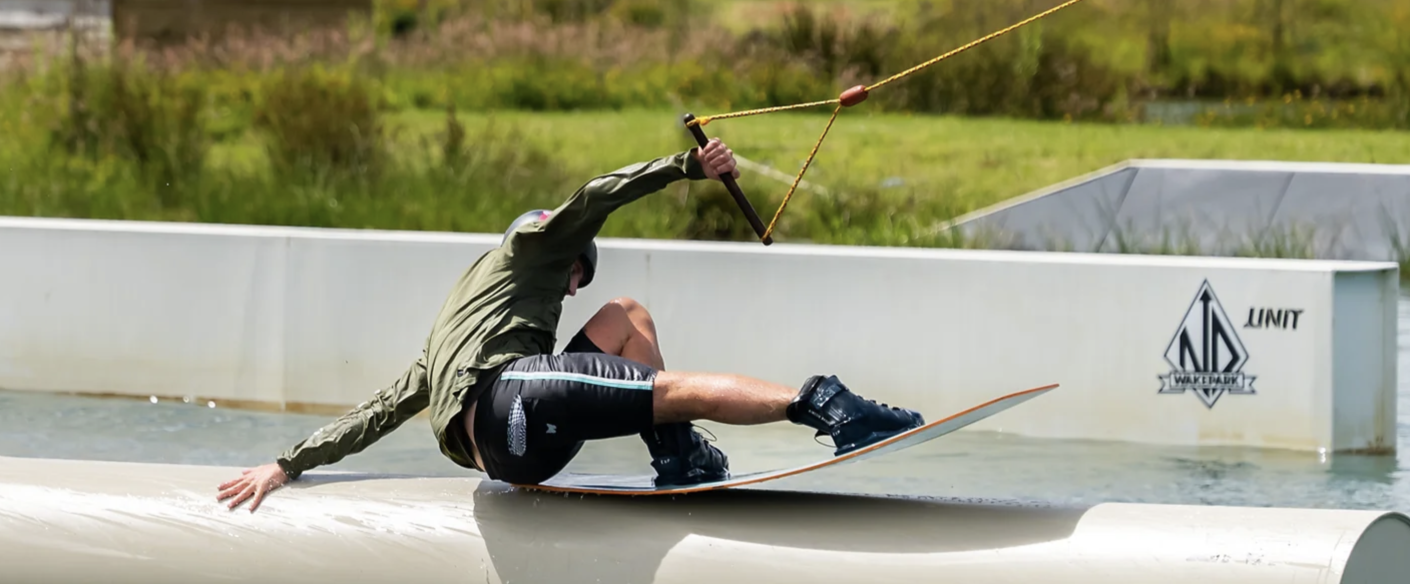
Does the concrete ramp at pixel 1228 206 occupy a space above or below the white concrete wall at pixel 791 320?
above

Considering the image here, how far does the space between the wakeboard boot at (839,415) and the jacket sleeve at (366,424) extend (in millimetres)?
1201

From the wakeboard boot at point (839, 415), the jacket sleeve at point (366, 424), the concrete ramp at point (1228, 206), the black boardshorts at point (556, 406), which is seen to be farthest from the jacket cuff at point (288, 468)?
the concrete ramp at point (1228, 206)

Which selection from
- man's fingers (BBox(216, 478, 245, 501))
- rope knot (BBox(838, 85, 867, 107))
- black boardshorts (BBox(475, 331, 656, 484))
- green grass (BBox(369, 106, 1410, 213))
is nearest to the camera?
black boardshorts (BBox(475, 331, 656, 484))

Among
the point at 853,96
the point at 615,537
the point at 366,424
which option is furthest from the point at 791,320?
the point at 615,537

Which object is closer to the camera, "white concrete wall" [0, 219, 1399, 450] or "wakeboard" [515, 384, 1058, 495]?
"wakeboard" [515, 384, 1058, 495]

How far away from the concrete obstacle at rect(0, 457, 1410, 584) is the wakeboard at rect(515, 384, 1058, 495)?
4 centimetres

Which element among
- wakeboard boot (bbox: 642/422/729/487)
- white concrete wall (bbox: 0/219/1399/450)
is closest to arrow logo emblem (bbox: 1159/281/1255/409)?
white concrete wall (bbox: 0/219/1399/450)

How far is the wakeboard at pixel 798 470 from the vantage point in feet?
16.0

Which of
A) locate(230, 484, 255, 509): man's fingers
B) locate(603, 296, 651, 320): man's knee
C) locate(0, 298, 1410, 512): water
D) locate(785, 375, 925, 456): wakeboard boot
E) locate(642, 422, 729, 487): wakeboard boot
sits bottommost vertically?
locate(0, 298, 1410, 512): water

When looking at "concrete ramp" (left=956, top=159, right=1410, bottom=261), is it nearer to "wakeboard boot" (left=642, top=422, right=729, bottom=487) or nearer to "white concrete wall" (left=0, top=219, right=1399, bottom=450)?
"white concrete wall" (left=0, top=219, right=1399, bottom=450)

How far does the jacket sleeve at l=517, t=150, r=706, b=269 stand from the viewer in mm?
5145

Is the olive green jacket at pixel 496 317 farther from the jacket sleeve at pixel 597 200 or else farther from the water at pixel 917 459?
the water at pixel 917 459

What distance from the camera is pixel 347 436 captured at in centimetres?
548

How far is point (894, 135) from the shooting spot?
57.8 ft
